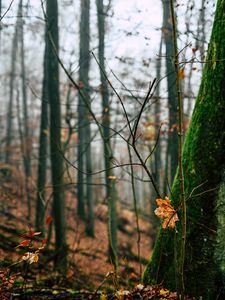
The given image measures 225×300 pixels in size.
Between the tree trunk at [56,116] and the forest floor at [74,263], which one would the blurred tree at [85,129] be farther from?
the tree trunk at [56,116]

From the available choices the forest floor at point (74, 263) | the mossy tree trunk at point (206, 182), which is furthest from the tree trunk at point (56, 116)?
the mossy tree trunk at point (206, 182)

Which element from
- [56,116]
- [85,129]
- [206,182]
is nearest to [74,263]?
[56,116]

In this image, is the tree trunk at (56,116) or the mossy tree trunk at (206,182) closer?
the mossy tree trunk at (206,182)

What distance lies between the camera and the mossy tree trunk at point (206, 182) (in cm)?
256

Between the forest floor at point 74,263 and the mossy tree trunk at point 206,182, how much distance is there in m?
0.28

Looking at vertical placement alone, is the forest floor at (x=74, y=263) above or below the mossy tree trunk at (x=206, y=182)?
below

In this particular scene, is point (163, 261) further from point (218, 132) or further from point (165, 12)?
point (165, 12)

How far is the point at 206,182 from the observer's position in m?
2.61

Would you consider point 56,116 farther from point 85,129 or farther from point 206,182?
point 85,129

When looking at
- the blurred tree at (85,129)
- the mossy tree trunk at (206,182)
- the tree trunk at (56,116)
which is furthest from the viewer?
the blurred tree at (85,129)

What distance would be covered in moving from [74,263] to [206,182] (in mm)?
4812

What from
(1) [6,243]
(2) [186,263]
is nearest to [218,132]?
(2) [186,263]

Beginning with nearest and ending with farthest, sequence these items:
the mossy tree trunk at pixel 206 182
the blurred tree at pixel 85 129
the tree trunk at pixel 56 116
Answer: the mossy tree trunk at pixel 206 182
the tree trunk at pixel 56 116
the blurred tree at pixel 85 129

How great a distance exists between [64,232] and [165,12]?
634 cm
